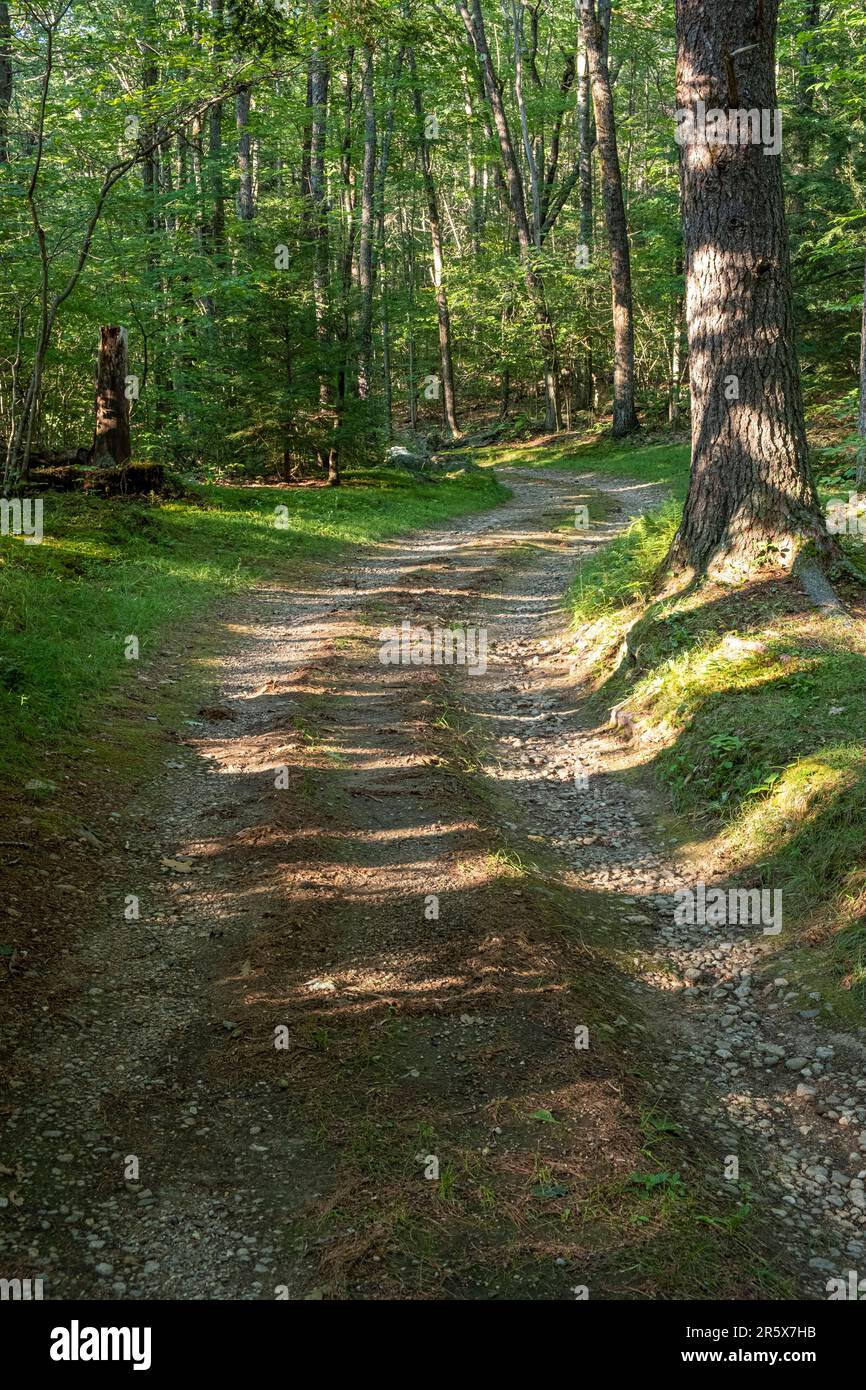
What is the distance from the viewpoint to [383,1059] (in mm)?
3984

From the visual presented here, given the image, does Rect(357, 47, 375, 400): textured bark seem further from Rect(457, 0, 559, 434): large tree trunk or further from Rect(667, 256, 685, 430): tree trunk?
Rect(667, 256, 685, 430): tree trunk

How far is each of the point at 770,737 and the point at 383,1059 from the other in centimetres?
343

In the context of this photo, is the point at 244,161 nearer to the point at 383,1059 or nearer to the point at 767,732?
the point at 767,732

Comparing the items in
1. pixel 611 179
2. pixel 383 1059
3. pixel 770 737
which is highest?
pixel 611 179

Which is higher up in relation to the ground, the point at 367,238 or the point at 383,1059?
the point at 367,238

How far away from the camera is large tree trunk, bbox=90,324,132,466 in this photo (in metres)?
14.9

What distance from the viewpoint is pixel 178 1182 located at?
3326 millimetres

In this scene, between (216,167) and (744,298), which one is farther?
(216,167)

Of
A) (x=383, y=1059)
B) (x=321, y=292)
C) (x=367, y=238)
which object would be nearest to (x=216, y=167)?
(x=367, y=238)

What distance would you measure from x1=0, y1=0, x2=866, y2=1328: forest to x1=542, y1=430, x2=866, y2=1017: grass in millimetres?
30

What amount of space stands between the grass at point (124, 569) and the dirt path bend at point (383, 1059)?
1072 millimetres

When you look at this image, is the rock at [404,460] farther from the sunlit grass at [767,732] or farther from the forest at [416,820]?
the sunlit grass at [767,732]

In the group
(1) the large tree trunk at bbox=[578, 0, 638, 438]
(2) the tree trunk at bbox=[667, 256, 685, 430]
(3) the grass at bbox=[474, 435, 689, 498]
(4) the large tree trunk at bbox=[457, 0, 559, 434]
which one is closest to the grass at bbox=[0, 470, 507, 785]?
(3) the grass at bbox=[474, 435, 689, 498]

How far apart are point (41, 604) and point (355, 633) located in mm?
3171
